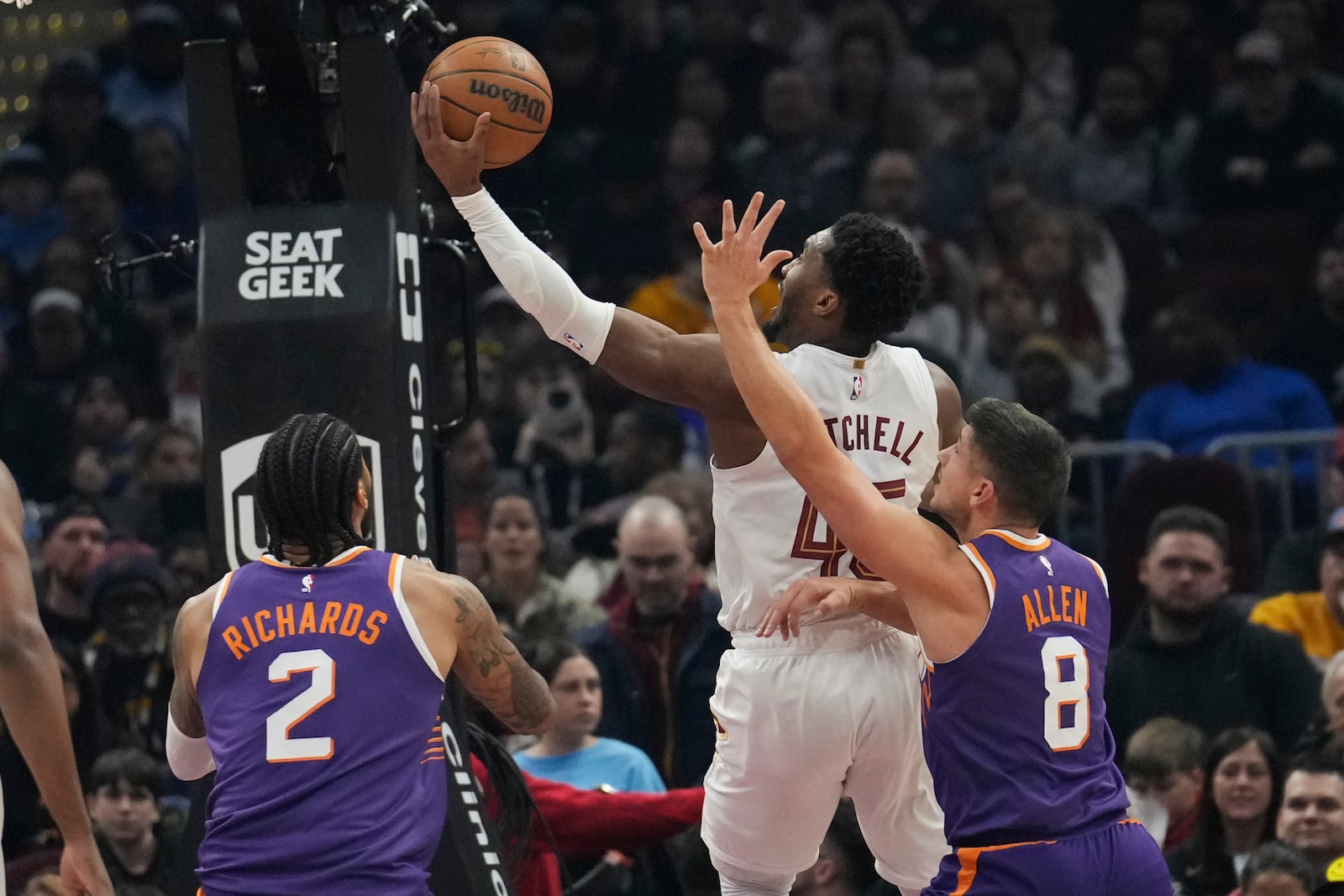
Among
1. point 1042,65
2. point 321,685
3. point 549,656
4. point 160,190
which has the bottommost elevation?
point 549,656

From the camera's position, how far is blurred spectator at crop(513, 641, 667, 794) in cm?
733

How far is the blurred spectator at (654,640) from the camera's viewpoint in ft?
26.7

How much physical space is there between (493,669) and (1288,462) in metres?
6.19

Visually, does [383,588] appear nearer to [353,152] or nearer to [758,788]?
[758,788]

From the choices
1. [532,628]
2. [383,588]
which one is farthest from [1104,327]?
[383,588]

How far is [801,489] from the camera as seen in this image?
5277mm

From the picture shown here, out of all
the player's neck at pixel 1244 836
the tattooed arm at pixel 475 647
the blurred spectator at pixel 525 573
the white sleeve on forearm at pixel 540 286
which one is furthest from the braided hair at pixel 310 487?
the blurred spectator at pixel 525 573

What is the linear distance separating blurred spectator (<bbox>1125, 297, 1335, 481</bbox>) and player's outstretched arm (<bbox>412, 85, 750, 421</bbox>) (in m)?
5.46

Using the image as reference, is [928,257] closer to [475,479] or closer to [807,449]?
[475,479]

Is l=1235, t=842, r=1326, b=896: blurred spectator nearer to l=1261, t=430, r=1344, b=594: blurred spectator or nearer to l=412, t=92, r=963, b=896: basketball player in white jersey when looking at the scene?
l=412, t=92, r=963, b=896: basketball player in white jersey

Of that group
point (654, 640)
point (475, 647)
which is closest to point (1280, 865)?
point (475, 647)

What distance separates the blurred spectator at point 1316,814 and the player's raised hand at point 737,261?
9.80 feet

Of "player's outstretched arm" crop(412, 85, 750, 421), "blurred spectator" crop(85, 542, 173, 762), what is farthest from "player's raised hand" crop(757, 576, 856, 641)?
"blurred spectator" crop(85, 542, 173, 762)

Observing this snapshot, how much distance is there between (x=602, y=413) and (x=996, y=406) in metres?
6.78
